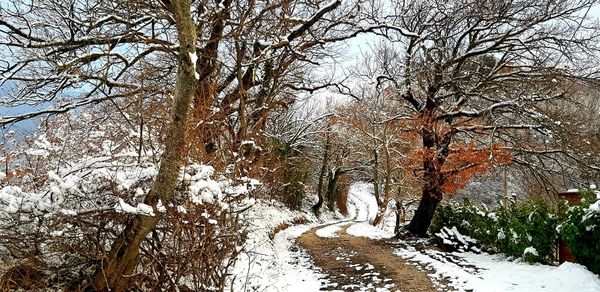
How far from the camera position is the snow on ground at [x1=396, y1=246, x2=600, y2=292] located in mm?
5828

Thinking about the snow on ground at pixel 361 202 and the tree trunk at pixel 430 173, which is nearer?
the tree trunk at pixel 430 173

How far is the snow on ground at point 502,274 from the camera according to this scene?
583 cm

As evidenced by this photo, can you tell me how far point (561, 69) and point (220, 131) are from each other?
7927 mm

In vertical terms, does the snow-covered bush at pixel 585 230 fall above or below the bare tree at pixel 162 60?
below

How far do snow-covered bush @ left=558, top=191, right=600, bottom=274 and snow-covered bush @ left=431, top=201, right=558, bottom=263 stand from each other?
117 centimetres

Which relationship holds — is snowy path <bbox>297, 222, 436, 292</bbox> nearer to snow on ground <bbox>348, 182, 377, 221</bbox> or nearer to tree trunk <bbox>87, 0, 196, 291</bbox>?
tree trunk <bbox>87, 0, 196, 291</bbox>

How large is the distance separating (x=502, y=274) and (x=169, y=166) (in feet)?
19.9

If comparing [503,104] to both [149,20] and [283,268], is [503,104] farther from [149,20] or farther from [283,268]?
[149,20]

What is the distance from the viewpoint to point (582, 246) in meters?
6.11

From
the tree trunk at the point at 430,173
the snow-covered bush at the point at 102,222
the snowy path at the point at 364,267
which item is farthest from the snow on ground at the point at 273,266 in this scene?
the tree trunk at the point at 430,173

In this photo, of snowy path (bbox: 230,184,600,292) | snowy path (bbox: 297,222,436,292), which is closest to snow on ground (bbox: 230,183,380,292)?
snowy path (bbox: 230,184,600,292)

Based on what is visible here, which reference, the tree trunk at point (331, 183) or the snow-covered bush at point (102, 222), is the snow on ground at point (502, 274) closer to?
the snow-covered bush at point (102, 222)

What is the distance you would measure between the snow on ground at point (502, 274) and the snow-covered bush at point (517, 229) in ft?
0.92

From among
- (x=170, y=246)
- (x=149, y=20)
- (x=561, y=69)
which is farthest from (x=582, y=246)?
(x=149, y=20)
